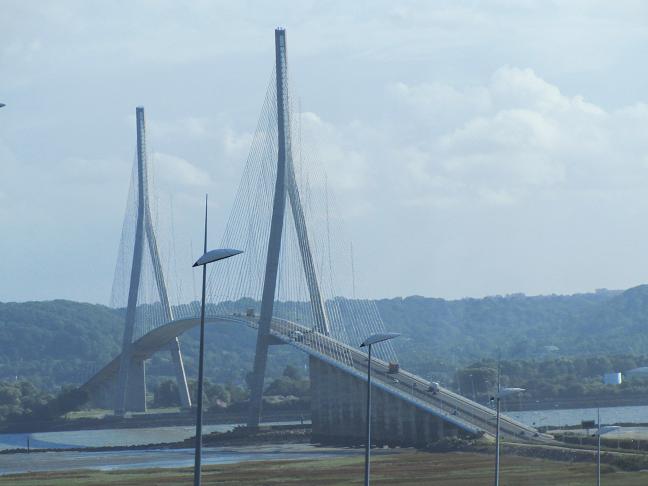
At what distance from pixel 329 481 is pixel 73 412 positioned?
77951 mm

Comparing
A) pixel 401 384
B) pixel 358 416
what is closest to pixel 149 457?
pixel 358 416

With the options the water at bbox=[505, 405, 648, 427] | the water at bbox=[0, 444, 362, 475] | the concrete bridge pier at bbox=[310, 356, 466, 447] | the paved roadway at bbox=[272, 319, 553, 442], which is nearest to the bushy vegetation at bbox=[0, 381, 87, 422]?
the paved roadway at bbox=[272, 319, 553, 442]

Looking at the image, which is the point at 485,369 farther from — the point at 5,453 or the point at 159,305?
the point at 5,453

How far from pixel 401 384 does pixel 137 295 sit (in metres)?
33.1

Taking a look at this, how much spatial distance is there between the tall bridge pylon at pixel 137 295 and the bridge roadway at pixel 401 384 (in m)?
11.9

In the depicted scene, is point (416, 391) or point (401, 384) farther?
point (401, 384)

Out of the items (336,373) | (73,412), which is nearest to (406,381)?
(336,373)

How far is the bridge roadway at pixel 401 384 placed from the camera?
3216 inches

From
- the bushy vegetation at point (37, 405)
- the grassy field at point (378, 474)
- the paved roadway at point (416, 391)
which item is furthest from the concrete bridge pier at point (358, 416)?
the bushy vegetation at point (37, 405)

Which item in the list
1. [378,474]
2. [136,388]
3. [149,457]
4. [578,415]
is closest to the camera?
[378,474]

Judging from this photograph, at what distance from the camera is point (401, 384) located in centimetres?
9056

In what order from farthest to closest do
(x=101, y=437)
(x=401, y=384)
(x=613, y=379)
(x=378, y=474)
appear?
(x=613, y=379) → (x=101, y=437) → (x=401, y=384) → (x=378, y=474)

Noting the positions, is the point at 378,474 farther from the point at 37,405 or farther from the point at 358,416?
the point at 37,405

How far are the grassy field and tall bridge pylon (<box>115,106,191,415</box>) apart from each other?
44.4 meters
